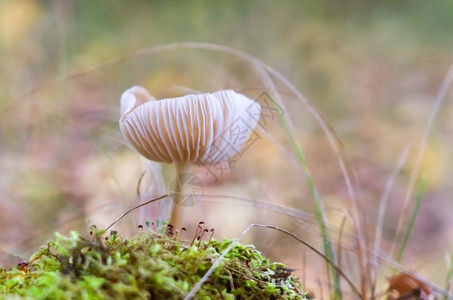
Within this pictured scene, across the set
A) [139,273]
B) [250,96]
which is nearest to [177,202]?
[139,273]

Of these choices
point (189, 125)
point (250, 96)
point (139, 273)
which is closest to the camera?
point (139, 273)

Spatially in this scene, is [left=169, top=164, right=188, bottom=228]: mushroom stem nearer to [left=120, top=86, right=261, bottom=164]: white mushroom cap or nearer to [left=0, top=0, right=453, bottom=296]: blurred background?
[left=120, top=86, right=261, bottom=164]: white mushroom cap

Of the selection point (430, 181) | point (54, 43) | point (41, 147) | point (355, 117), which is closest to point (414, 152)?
point (430, 181)

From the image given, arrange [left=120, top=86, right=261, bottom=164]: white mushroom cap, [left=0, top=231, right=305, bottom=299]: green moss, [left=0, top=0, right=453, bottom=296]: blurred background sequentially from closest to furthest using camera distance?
[left=0, top=231, right=305, bottom=299]: green moss → [left=120, top=86, right=261, bottom=164]: white mushroom cap → [left=0, top=0, right=453, bottom=296]: blurred background

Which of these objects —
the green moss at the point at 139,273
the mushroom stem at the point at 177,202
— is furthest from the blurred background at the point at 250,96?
the green moss at the point at 139,273

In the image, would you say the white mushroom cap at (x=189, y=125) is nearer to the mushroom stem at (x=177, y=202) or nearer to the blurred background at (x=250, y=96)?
the mushroom stem at (x=177, y=202)

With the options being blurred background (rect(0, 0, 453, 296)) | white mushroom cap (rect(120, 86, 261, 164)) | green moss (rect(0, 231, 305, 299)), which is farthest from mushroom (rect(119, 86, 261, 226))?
green moss (rect(0, 231, 305, 299))

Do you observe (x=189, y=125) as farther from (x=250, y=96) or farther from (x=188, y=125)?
(x=250, y=96)
